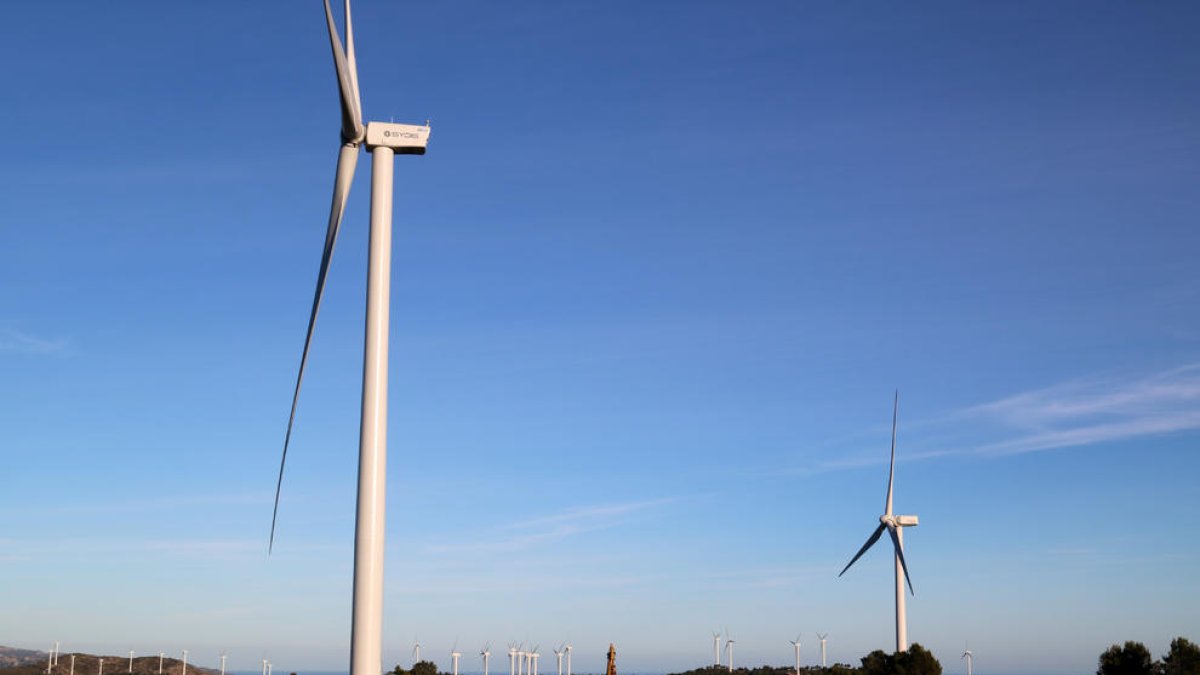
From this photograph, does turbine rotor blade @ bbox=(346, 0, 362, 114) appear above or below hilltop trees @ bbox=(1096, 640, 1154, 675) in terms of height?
above

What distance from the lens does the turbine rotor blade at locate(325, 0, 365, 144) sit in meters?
53.2

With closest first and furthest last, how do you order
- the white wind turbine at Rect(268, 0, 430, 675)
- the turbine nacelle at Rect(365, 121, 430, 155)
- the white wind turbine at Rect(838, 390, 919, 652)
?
the white wind turbine at Rect(268, 0, 430, 675), the turbine nacelle at Rect(365, 121, 430, 155), the white wind turbine at Rect(838, 390, 919, 652)

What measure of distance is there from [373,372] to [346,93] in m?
14.4

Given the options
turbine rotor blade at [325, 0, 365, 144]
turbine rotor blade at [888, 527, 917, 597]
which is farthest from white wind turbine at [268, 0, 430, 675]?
turbine rotor blade at [888, 527, 917, 597]

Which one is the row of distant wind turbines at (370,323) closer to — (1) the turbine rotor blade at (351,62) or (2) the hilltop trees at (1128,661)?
(1) the turbine rotor blade at (351,62)

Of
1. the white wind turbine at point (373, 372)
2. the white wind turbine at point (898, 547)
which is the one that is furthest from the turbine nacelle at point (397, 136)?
the white wind turbine at point (898, 547)

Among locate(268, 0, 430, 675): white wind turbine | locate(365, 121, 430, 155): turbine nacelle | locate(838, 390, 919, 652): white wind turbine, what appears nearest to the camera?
locate(268, 0, 430, 675): white wind turbine

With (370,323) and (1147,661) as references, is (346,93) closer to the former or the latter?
(370,323)

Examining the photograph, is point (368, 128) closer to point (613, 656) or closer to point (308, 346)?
point (308, 346)

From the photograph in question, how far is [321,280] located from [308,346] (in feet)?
12.1

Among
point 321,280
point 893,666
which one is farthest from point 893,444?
point 321,280

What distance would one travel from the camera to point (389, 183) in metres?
50.9

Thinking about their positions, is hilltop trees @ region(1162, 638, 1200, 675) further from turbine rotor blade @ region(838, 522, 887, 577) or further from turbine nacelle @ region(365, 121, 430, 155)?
turbine nacelle @ region(365, 121, 430, 155)

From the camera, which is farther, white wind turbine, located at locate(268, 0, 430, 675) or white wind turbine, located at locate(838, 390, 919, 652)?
white wind turbine, located at locate(838, 390, 919, 652)
